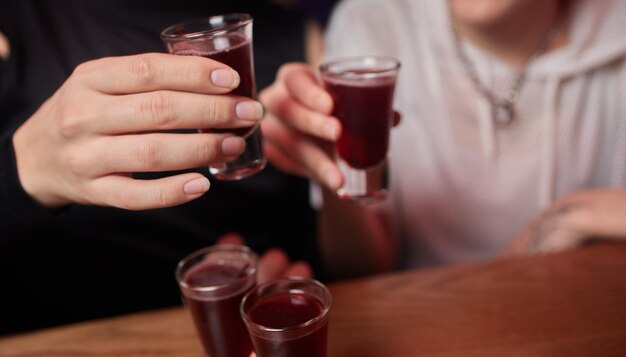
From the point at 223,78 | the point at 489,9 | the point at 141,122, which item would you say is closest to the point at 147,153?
the point at 141,122

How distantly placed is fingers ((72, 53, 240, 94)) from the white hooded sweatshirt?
98 centimetres

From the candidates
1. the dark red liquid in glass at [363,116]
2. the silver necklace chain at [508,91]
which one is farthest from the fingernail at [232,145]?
the silver necklace chain at [508,91]

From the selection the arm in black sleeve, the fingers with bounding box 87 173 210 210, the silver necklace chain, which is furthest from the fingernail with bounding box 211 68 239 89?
the silver necklace chain

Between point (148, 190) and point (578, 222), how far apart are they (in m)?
1.07

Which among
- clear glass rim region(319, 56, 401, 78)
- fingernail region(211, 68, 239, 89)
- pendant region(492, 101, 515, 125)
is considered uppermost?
fingernail region(211, 68, 239, 89)

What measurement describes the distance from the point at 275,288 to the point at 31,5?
84 cm

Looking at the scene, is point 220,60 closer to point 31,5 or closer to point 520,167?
point 31,5

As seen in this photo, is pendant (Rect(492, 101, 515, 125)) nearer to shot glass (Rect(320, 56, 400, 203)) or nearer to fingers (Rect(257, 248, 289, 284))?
shot glass (Rect(320, 56, 400, 203))

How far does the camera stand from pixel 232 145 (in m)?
0.78

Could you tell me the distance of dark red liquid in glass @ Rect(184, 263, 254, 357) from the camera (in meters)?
0.85

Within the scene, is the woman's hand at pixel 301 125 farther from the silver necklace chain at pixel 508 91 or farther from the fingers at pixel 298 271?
the silver necklace chain at pixel 508 91

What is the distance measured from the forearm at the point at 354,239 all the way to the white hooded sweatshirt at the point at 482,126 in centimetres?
14

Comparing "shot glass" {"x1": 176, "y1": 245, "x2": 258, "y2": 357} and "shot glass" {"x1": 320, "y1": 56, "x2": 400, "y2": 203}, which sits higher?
"shot glass" {"x1": 320, "y1": 56, "x2": 400, "y2": 203}

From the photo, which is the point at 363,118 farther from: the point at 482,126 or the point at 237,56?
the point at 482,126
